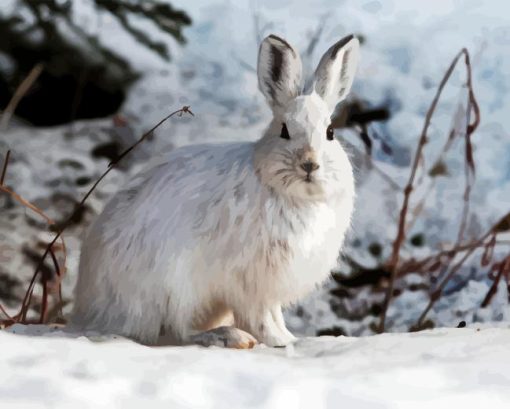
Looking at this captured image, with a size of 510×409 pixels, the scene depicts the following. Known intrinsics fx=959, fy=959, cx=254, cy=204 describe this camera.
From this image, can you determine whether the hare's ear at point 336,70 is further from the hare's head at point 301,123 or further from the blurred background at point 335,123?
the blurred background at point 335,123

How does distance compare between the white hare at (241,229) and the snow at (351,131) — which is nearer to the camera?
the white hare at (241,229)

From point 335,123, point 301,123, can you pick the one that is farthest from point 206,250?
point 335,123

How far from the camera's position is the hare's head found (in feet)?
2.77

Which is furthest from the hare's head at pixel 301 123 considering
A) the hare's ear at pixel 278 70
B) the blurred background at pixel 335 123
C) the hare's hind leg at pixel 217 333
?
the blurred background at pixel 335 123

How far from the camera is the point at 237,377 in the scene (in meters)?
0.71

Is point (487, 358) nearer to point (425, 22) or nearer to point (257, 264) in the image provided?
point (257, 264)

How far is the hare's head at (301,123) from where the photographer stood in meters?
0.84

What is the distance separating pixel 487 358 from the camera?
0.78 metres

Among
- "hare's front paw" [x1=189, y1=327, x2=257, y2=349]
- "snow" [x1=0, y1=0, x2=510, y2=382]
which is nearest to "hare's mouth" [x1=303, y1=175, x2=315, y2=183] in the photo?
"hare's front paw" [x1=189, y1=327, x2=257, y2=349]

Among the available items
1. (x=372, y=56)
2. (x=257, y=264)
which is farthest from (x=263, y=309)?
(x=372, y=56)

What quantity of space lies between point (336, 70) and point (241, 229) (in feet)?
0.57

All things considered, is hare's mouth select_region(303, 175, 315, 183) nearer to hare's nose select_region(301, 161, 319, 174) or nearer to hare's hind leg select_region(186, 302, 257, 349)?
hare's nose select_region(301, 161, 319, 174)

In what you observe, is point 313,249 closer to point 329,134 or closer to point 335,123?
point 329,134

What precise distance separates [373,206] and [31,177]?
17.0 inches
